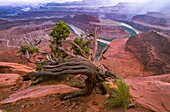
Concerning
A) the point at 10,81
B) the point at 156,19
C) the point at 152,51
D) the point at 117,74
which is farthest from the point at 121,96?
the point at 156,19

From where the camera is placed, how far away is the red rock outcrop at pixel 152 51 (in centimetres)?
3036

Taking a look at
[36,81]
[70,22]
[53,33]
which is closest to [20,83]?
[36,81]

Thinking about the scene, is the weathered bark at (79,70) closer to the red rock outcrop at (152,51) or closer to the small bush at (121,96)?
the small bush at (121,96)

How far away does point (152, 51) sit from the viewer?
35719mm

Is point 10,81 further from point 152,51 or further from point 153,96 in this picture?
point 152,51

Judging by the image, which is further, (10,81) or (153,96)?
(10,81)

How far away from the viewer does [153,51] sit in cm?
3572

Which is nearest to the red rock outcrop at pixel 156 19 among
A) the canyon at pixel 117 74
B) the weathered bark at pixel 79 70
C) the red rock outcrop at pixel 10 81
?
the canyon at pixel 117 74

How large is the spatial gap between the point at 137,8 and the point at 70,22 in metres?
55.1

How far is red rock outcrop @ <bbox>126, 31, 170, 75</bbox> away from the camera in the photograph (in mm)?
30356

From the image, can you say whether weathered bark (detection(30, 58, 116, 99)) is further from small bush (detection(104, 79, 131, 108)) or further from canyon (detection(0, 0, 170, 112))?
canyon (detection(0, 0, 170, 112))

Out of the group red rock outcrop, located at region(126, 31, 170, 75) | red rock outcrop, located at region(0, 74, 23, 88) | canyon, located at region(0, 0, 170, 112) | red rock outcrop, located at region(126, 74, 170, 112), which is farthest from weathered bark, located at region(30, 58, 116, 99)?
red rock outcrop, located at region(126, 31, 170, 75)

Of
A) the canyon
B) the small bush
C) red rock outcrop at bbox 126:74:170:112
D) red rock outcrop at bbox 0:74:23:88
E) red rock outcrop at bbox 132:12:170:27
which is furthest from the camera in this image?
red rock outcrop at bbox 132:12:170:27

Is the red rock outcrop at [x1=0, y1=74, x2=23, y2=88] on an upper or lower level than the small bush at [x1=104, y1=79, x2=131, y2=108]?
lower
